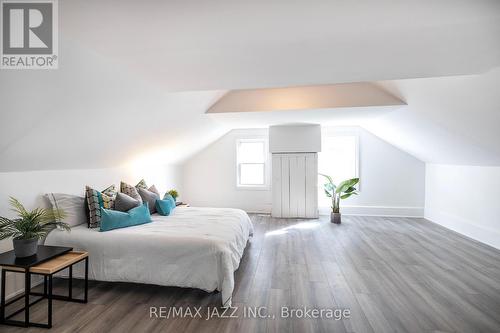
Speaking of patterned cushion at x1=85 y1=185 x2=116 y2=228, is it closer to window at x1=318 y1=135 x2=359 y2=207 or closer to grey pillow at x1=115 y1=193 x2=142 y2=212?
grey pillow at x1=115 y1=193 x2=142 y2=212

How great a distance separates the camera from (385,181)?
5.71 m

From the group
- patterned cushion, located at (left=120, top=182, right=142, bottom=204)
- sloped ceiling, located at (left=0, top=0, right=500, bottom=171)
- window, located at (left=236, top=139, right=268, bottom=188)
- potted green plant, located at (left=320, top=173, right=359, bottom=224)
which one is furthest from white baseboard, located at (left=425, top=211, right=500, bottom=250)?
patterned cushion, located at (left=120, top=182, right=142, bottom=204)

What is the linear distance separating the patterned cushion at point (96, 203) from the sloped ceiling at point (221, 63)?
0.50m

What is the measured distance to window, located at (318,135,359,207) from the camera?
19.3ft

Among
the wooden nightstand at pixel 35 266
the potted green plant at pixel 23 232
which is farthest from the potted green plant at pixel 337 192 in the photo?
the potted green plant at pixel 23 232

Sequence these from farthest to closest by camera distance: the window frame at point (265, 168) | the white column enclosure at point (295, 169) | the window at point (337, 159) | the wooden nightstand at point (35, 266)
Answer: the window frame at point (265, 168), the window at point (337, 159), the white column enclosure at point (295, 169), the wooden nightstand at point (35, 266)

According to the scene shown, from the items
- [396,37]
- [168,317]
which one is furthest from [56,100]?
[396,37]

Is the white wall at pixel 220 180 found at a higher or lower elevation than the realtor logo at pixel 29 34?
lower

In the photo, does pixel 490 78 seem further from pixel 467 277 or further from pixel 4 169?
pixel 4 169

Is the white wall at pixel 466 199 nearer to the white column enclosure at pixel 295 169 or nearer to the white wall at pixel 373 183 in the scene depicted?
the white wall at pixel 373 183

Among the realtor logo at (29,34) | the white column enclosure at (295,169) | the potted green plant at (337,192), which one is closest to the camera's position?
the realtor logo at (29,34)

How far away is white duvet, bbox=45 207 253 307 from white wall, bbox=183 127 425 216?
3.57 meters

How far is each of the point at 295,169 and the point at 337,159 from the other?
1251 millimetres

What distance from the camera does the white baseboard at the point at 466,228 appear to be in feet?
12.2
